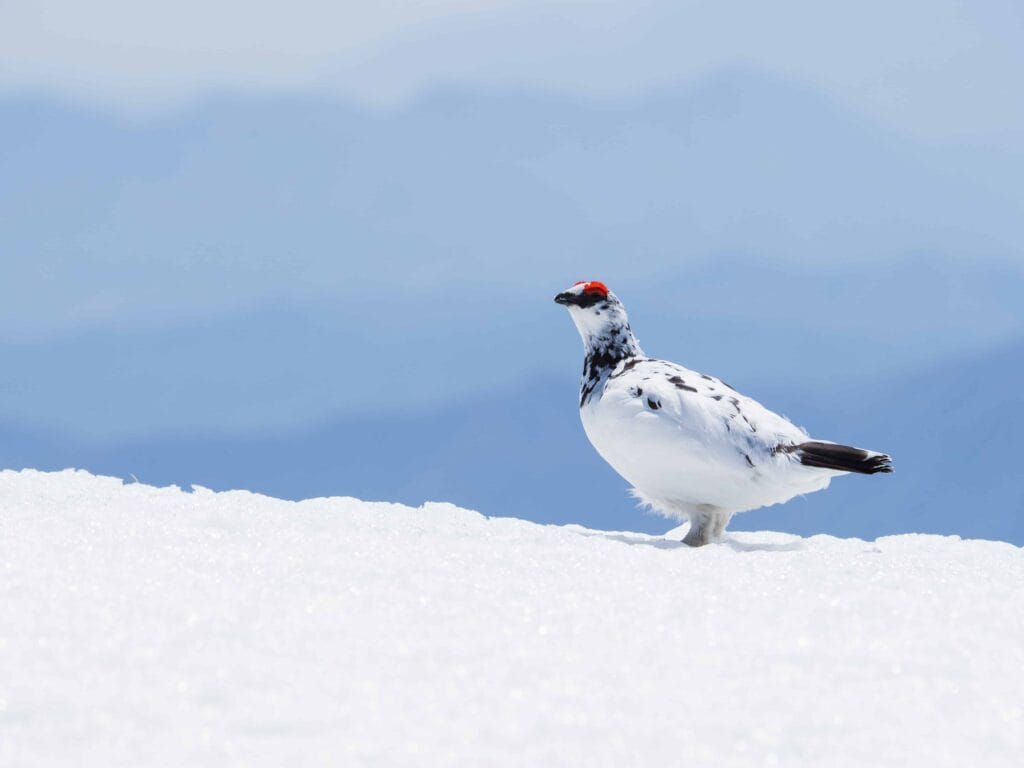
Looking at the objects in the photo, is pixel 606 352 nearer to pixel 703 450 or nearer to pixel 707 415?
pixel 707 415

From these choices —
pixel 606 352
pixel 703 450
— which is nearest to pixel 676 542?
pixel 703 450

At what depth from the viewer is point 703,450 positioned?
4.60 meters

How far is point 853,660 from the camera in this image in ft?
8.20

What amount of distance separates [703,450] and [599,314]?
40.9 inches

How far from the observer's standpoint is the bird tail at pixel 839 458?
15.0 ft

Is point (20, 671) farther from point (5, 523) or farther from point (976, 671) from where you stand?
point (976, 671)

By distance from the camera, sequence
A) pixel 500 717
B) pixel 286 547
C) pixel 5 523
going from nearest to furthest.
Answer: pixel 500 717 → pixel 286 547 → pixel 5 523

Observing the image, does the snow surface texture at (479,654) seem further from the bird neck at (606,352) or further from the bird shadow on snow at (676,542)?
the bird neck at (606,352)

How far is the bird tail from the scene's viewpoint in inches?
181

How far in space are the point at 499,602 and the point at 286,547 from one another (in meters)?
0.87

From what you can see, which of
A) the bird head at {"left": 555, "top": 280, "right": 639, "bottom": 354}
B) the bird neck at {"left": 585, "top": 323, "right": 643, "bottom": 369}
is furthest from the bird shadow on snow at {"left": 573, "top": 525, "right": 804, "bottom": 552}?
the bird head at {"left": 555, "top": 280, "right": 639, "bottom": 354}

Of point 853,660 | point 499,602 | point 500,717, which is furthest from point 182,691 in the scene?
point 853,660

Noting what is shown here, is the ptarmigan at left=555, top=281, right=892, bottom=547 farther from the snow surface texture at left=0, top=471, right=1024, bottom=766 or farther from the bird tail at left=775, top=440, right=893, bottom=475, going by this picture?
the snow surface texture at left=0, top=471, right=1024, bottom=766

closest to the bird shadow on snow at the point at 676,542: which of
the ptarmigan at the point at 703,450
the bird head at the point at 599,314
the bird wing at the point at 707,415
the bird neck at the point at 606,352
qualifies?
the ptarmigan at the point at 703,450
